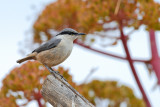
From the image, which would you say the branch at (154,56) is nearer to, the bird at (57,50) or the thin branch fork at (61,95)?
the bird at (57,50)

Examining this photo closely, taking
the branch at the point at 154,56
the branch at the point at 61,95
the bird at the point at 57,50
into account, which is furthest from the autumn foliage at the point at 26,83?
the branch at the point at 154,56

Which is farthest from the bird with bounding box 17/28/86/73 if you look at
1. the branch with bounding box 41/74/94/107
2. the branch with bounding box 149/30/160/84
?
the branch with bounding box 149/30/160/84

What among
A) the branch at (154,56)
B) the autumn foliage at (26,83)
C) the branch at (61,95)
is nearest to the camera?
the branch at (61,95)

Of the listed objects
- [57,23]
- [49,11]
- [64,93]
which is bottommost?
[64,93]

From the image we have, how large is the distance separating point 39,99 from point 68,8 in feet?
8.35

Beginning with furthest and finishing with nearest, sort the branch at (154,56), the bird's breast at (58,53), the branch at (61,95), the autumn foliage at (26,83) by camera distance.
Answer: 1. the branch at (154,56)
2. the autumn foliage at (26,83)
3. the bird's breast at (58,53)
4. the branch at (61,95)

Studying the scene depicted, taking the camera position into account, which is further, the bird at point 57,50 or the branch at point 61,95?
the bird at point 57,50

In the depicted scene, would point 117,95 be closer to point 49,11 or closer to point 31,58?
point 49,11

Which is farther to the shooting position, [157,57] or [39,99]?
[157,57]

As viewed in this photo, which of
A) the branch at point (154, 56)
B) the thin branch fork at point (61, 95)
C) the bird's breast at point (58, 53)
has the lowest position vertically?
the thin branch fork at point (61, 95)

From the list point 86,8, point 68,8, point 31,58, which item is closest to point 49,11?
→ point 68,8

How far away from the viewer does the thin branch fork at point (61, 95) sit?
2.94 metres

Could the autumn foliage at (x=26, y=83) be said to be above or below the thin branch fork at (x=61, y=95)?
above

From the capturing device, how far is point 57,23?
6461 millimetres
